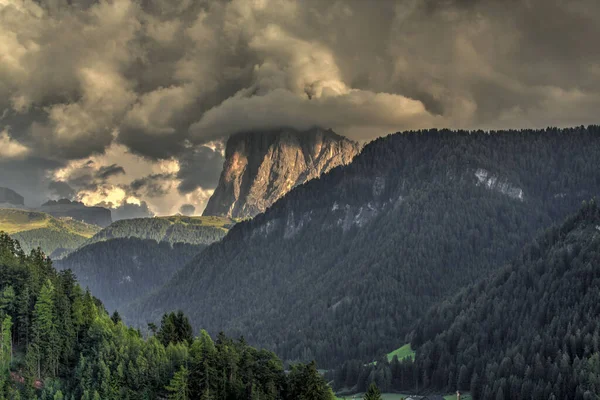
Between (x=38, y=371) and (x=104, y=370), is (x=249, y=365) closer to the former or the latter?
(x=104, y=370)

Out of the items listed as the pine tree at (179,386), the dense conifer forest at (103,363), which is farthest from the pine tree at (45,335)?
the pine tree at (179,386)

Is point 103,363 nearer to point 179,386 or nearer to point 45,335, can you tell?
point 179,386

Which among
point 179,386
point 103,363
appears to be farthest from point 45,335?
point 179,386

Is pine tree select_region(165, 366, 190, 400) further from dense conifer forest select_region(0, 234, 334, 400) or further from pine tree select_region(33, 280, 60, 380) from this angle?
pine tree select_region(33, 280, 60, 380)

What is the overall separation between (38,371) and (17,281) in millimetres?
29768

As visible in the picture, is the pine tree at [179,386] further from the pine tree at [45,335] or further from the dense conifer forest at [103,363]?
the pine tree at [45,335]

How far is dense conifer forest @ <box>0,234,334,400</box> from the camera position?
453 feet

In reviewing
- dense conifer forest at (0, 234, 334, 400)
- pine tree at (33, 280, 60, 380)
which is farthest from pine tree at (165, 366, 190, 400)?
pine tree at (33, 280, 60, 380)

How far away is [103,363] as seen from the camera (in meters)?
140

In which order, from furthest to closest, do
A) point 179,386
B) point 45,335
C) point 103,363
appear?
point 45,335, point 103,363, point 179,386

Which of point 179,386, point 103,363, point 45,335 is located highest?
point 45,335

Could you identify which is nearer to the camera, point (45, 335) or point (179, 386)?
point (179, 386)

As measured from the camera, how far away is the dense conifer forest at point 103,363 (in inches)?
5433

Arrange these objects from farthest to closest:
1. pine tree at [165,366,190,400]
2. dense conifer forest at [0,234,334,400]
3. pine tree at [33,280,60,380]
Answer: pine tree at [33,280,60,380]
dense conifer forest at [0,234,334,400]
pine tree at [165,366,190,400]
